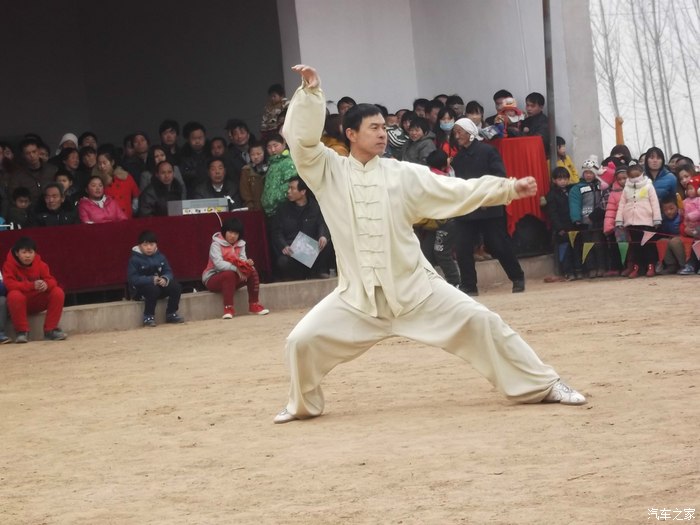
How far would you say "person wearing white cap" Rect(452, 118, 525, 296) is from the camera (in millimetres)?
13344

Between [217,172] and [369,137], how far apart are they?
7.38 m

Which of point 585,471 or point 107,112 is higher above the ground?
point 107,112

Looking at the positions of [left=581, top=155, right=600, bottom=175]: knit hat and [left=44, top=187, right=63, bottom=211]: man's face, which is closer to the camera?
[left=44, top=187, right=63, bottom=211]: man's face

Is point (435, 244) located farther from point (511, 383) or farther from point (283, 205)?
point (511, 383)

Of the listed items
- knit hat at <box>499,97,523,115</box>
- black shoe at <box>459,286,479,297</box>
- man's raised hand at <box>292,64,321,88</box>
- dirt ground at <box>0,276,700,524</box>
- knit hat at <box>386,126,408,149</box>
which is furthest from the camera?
knit hat at <box>499,97,523,115</box>

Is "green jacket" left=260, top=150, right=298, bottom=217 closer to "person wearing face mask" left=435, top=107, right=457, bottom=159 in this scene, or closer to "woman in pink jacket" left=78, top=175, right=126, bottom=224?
"woman in pink jacket" left=78, top=175, right=126, bottom=224

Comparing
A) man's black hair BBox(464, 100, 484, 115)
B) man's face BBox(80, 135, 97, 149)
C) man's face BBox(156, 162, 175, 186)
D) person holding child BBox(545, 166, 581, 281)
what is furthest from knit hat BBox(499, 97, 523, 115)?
man's face BBox(80, 135, 97, 149)

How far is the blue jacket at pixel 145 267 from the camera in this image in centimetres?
1287

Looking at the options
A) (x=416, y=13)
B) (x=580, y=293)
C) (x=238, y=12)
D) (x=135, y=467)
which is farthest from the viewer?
(x=238, y=12)

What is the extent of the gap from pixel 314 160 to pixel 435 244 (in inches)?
269

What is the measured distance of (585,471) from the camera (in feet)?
17.2

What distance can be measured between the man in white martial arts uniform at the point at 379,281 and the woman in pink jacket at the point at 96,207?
6727mm

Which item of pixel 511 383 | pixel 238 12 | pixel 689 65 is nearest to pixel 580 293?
pixel 689 65

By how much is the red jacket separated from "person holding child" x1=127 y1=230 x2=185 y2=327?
0.85 meters
